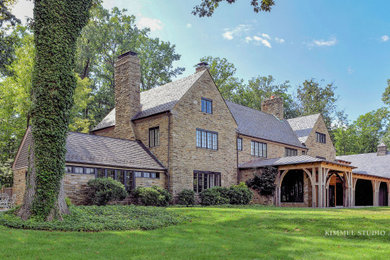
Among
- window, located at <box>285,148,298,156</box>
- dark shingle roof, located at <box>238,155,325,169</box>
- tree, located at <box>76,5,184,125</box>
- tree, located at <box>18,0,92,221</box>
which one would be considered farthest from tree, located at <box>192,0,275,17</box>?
tree, located at <box>76,5,184,125</box>

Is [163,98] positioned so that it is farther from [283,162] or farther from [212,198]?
[283,162]

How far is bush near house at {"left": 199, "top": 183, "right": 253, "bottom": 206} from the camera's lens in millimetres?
22955

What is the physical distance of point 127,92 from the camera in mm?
25062

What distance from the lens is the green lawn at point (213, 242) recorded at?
27.8ft

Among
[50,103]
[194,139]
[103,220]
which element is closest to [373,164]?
[194,139]

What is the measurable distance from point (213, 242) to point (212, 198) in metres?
12.8

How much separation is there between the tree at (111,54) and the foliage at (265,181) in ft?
70.3

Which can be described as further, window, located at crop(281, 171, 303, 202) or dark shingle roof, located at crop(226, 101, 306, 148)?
dark shingle roof, located at crop(226, 101, 306, 148)

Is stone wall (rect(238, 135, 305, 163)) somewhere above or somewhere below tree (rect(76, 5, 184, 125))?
below

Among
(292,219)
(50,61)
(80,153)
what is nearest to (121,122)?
(80,153)

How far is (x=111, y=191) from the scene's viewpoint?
18.3 meters

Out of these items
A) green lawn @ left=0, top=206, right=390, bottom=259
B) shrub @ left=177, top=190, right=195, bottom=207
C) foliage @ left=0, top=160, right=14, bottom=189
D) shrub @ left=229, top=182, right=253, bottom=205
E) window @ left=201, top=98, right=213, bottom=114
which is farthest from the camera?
foliage @ left=0, top=160, right=14, bottom=189

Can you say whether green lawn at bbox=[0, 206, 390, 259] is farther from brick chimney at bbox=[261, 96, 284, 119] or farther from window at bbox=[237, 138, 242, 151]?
brick chimney at bbox=[261, 96, 284, 119]

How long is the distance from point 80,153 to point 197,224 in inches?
340
